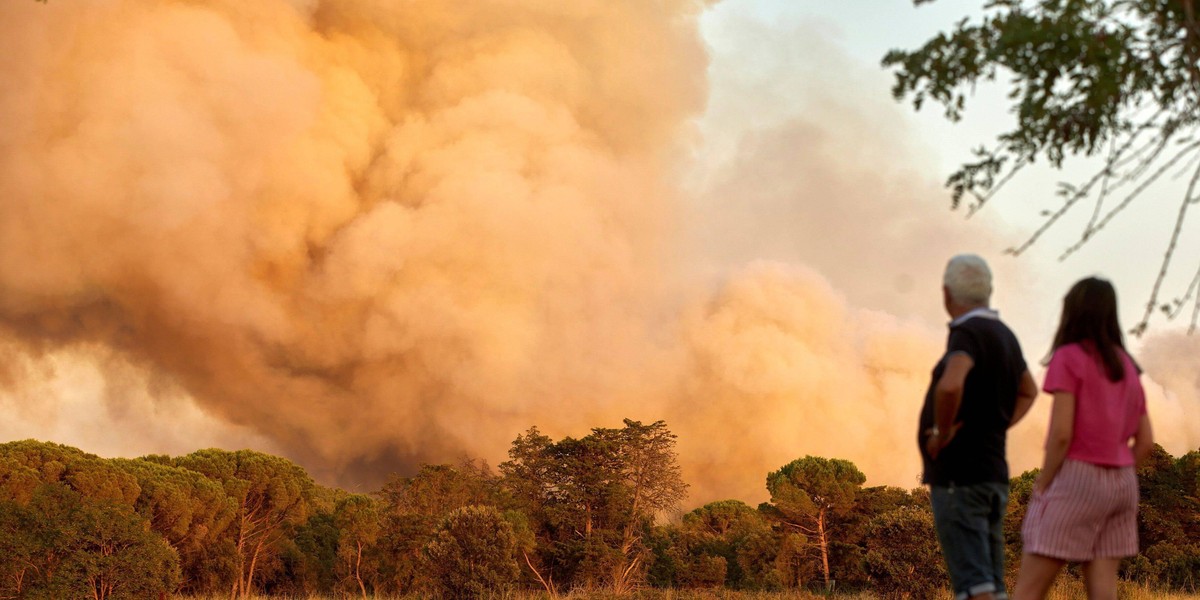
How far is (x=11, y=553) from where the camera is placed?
2648 cm

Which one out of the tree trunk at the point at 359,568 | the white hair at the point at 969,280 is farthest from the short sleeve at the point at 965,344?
the tree trunk at the point at 359,568

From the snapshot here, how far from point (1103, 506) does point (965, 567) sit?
0.67m

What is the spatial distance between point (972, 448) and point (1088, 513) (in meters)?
0.57

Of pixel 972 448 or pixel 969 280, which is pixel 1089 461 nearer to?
pixel 972 448

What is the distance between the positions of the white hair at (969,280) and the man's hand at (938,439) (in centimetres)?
62

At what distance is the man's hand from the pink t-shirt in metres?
0.45

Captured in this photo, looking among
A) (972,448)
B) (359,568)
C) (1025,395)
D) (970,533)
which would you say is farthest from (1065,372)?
(359,568)

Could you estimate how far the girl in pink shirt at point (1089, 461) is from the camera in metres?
4.94

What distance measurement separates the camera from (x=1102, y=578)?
498 cm

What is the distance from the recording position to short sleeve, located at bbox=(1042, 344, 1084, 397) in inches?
195

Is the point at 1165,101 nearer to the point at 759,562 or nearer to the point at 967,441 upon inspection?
the point at 967,441

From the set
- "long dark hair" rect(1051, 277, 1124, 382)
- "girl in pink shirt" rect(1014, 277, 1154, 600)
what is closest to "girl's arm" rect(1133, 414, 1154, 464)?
"girl in pink shirt" rect(1014, 277, 1154, 600)

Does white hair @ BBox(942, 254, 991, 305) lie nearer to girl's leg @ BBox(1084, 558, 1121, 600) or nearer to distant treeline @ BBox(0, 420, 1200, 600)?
girl's leg @ BBox(1084, 558, 1121, 600)

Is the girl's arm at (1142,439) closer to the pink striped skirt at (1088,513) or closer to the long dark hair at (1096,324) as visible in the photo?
the pink striped skirt at (1088,513)
